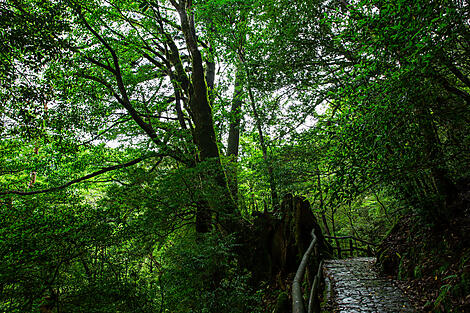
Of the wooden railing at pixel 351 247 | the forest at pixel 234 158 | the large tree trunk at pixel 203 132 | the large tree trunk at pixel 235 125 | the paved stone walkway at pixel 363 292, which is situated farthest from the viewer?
the large tree trunk at pixel 235 125

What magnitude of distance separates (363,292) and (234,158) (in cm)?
715

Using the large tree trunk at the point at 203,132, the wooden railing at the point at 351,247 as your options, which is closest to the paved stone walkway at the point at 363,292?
→ the wooden railing at the point at 351,247

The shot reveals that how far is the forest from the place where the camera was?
10.6 feet

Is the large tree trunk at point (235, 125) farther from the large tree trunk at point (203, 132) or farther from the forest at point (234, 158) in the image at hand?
the large tree trunk at point (203, 132)

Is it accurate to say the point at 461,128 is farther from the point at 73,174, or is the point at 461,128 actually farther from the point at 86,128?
the point at 73,174

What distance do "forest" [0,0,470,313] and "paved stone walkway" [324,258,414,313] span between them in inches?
12.6

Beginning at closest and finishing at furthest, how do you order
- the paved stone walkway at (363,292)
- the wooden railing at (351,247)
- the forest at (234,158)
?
the forest at (234,158) → the paved stone walkway at (363,292) → the wooden railing at (351,247)

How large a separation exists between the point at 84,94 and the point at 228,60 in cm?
656

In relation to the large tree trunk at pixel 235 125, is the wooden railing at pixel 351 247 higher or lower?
lower

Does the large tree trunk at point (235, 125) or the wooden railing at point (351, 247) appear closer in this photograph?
the wooden railing at point (351, 247)

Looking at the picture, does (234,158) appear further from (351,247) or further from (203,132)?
(351,247)

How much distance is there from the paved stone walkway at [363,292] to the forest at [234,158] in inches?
12.6

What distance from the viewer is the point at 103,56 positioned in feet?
28.8

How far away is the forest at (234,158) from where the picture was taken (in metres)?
3.23
